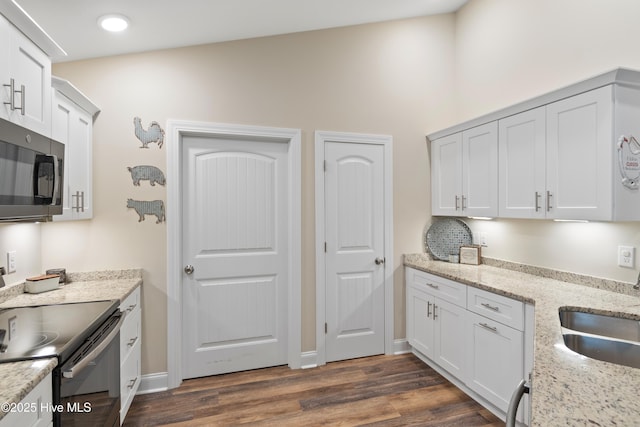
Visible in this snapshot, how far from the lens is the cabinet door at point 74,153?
6.63ft

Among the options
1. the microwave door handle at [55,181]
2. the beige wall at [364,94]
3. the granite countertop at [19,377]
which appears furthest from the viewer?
the beige wall at [364,94]

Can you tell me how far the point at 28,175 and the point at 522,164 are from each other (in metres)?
2.84

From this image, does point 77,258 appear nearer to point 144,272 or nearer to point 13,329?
point 144,272

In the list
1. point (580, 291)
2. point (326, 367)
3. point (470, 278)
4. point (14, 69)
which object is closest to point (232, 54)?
point (14, 69)

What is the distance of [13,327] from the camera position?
150cm

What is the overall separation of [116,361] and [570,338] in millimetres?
2234

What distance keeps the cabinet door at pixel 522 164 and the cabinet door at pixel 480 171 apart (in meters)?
0.06

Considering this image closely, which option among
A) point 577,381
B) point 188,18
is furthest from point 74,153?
point 577,381

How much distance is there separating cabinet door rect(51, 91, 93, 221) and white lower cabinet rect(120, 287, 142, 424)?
678mm

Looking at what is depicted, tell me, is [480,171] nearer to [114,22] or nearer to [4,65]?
[114,22]

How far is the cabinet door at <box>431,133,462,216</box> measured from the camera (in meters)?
2.98

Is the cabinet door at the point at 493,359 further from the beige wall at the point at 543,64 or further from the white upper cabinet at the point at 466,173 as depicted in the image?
the white upper cabinet at the point at 466,173

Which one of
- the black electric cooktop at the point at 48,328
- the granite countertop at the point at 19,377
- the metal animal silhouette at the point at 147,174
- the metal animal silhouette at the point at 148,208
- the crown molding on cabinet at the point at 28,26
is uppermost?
the crown molding on cabinet at the point at 28,26

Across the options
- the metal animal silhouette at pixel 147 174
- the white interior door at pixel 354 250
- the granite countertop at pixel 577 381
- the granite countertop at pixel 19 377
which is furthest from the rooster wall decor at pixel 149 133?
the granite countertop at pixel 577 381
